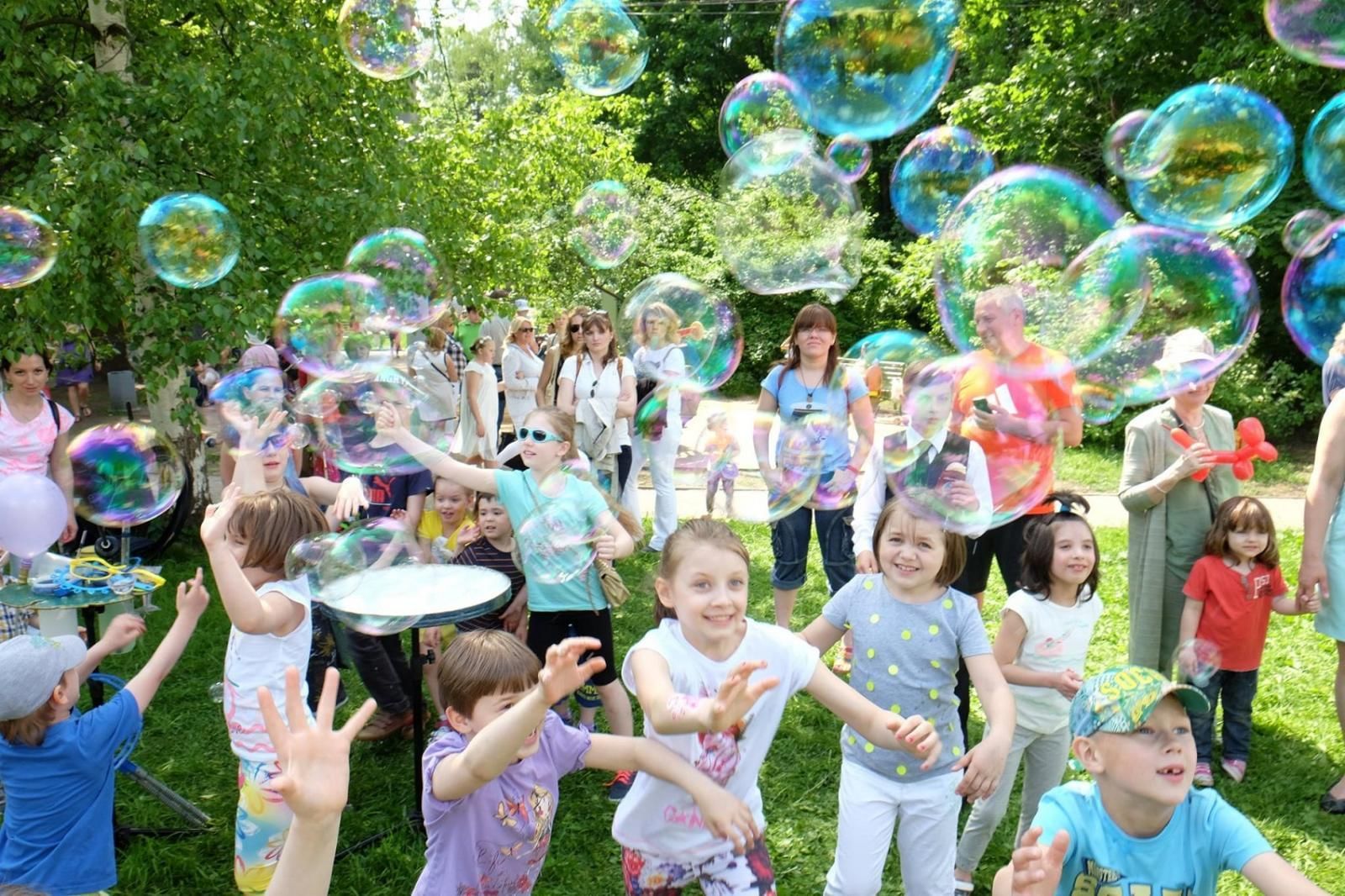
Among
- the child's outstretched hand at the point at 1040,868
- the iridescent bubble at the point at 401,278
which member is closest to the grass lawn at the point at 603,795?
the child's outstretched hand at the point at 1040,868

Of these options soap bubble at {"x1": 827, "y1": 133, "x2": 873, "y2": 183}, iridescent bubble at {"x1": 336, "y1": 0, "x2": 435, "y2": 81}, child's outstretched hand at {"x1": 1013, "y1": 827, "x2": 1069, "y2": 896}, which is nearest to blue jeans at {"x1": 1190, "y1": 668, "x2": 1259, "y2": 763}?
child's outstretched hand at {"x1": 1013, "y1": 827, "x2": 1069, "y2": 896}

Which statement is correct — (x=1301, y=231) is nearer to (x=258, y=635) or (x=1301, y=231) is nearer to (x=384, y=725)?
(x=384, y=725)

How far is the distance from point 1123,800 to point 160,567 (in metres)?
6.43

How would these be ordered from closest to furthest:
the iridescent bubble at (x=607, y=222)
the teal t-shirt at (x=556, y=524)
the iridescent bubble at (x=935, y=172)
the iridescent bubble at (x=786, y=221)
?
the teal t-shirt at (x=556, y=524) → the iridescent bubble at (x=786, y=221) → the iridescent bubble at (x=935, y=172) → the iridescent bubble at (x=607, y=222)

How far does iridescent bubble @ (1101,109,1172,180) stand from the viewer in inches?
192

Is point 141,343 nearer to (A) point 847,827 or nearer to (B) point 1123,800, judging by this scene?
(A) point 847,827

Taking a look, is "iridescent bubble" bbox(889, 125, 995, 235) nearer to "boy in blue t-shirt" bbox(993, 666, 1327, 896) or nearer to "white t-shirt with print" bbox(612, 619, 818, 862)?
"white t-shirt with print" bbox(612, 619, 818, 862)

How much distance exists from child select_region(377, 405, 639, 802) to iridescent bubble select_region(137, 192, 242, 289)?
2.08 metres

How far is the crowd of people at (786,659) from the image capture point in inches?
79.4

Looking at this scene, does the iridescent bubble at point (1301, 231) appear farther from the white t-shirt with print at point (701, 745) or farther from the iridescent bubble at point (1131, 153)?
the white t-shirt with print at point (701, 745)

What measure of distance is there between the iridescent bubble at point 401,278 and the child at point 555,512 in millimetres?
1829

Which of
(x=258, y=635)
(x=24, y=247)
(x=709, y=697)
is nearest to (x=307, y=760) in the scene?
(x=709, y=697)

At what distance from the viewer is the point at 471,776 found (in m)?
2.12

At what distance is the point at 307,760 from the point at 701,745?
40.3 inches
